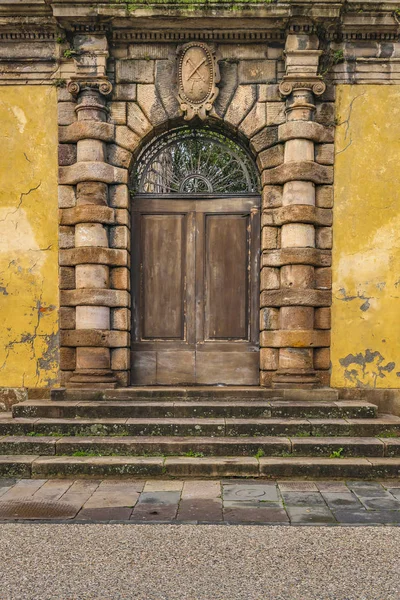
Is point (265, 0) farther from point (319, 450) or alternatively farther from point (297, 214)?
point (319, 450)

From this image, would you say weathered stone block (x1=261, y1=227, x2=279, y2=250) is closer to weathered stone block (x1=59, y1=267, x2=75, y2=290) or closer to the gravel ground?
weathered stone block (x1=59, y1=267, x2=75, y2=290)

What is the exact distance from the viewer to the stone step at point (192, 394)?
7.05 meters

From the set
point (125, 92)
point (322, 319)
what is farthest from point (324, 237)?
point (125, 92)

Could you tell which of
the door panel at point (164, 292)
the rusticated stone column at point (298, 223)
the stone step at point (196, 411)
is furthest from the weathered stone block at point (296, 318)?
the door panel at point (164, 292)

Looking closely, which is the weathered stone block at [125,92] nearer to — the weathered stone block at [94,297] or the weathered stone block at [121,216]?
the weathered stone block at [121,216]

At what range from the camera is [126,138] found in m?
7.51

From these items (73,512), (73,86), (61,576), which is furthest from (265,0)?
(61,576)

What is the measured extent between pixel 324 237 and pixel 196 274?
186 centimetres

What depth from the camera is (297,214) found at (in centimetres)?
715

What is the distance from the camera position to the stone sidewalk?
4594mm

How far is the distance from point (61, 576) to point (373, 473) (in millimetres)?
3457

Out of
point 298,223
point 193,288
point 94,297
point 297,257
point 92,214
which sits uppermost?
point 92,214

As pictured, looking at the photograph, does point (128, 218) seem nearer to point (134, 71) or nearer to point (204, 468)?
point (134, 71)

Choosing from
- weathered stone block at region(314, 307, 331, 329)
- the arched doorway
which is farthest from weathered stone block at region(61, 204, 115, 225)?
weathered stone block at region(314, 307, 331, 329)
